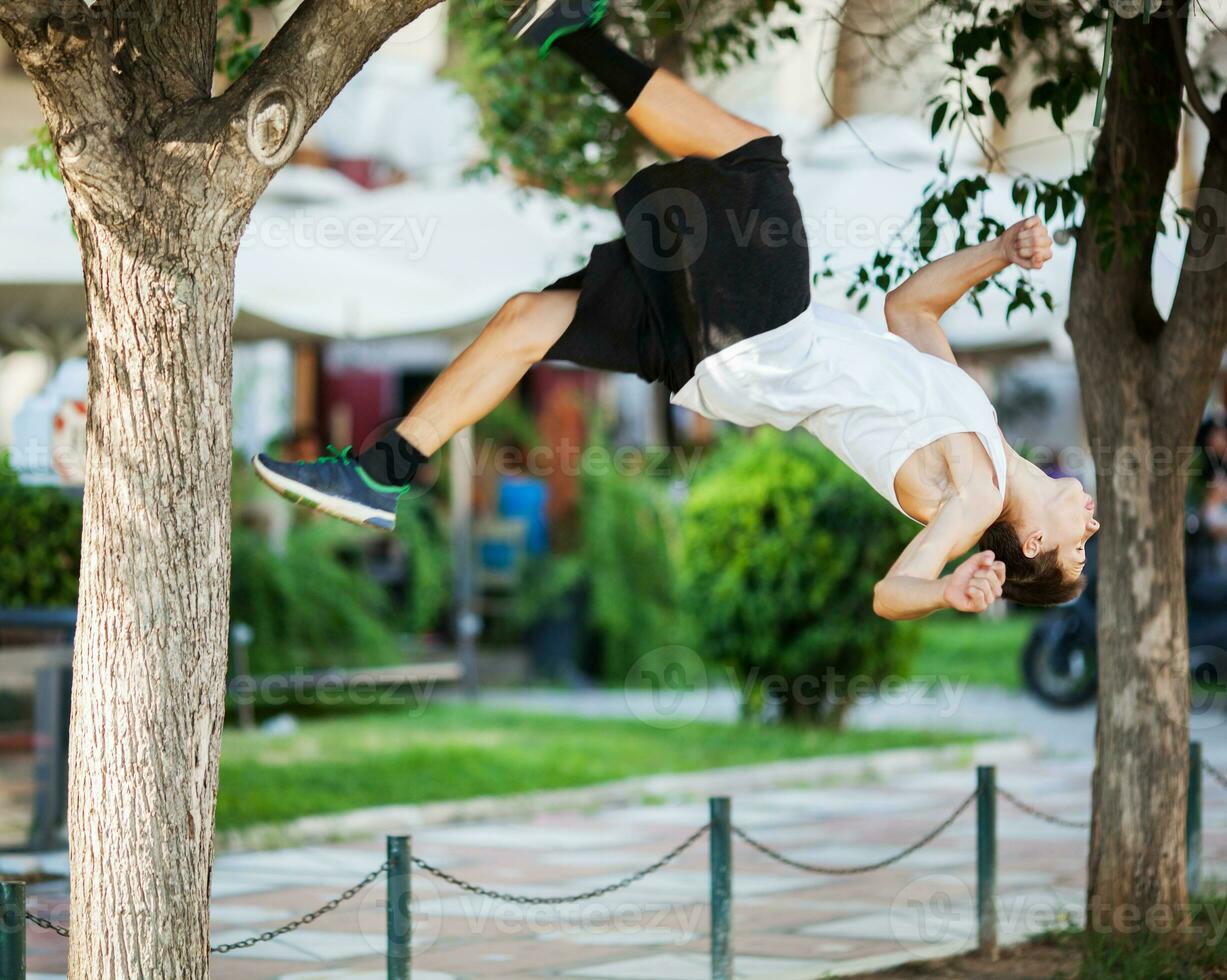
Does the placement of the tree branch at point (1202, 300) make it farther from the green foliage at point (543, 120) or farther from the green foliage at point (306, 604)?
the green foliage at point (306, 604)

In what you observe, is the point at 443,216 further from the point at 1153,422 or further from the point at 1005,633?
the point at 1005,633

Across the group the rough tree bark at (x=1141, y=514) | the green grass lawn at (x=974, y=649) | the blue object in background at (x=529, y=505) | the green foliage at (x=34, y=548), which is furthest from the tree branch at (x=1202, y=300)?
the blue object in background at (x=529, y=505)

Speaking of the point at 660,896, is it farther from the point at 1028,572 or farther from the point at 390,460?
the point at 390,460

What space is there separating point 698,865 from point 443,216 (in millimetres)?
6152

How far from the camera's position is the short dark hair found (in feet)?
16.3

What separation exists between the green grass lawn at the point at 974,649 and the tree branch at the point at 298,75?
38.0 ft

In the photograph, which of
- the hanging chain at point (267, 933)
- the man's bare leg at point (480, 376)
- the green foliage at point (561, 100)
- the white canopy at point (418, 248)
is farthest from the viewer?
the white canopy at point (418, 248)

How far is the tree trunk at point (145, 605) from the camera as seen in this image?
14.9 ft

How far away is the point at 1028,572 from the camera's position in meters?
5.02

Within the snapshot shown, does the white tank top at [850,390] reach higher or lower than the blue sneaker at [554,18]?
lower

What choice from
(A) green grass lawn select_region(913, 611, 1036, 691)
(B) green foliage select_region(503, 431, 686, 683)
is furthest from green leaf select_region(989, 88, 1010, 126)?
(A) green grass lawn select_region(913, 611, 1036, 691)

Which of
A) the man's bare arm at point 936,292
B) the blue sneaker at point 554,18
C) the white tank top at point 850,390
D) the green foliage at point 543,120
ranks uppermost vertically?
the green foliage at point 543,120

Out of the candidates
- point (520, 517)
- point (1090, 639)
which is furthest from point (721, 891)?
point (520, 517)

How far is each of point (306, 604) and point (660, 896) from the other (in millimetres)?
5391
